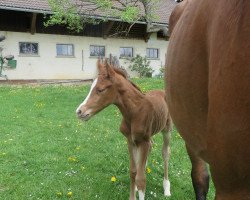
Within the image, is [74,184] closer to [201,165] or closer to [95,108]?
[95,108]

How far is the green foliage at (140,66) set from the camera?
69.5 ft

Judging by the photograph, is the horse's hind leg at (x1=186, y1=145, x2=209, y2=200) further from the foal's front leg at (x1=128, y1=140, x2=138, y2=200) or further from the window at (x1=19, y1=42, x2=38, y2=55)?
the window at (x1=19, y1=42, x2=38, y2=55)

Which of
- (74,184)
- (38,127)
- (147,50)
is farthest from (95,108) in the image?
(147,50)

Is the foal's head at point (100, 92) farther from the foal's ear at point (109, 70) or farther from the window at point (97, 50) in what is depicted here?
the window at point (97, 50)

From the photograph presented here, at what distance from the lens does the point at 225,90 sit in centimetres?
80

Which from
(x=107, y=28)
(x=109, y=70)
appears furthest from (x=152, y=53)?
(x=109, y=70)

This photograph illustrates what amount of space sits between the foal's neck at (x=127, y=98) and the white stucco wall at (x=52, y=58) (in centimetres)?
1493

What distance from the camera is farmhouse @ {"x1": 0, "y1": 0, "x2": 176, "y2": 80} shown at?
18.6 m

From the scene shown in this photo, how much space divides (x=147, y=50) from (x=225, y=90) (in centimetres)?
2240

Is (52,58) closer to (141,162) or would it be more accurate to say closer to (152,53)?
(152,53)

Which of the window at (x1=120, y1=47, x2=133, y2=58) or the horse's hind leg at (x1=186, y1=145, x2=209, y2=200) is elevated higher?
the window at (x1=120, y1=47, x2=133, y2=58)

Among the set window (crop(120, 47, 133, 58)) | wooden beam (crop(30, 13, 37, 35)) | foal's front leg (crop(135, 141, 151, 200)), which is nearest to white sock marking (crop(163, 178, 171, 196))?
foal's front leg (crop(135, 141, 151, 200))

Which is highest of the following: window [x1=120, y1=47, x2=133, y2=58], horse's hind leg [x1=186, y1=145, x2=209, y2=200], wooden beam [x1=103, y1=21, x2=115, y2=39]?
wooden beam [x1=103, y1=21, x2=115, y2=39]

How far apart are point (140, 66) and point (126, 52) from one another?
4.63 feet
